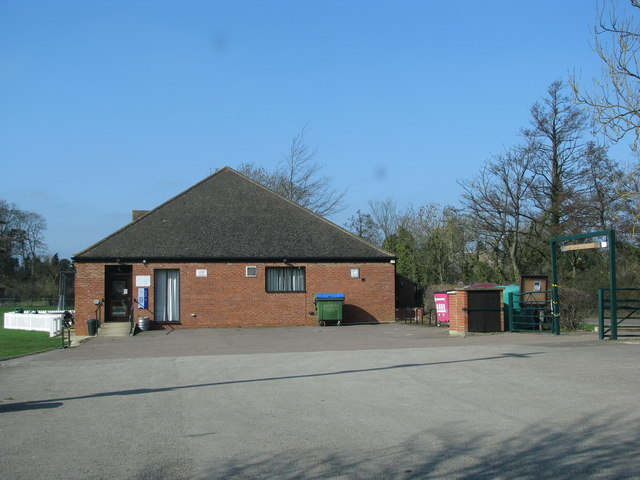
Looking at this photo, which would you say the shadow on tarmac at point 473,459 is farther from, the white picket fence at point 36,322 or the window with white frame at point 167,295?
the white picket fence at point 36,322

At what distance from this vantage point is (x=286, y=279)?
31203mm

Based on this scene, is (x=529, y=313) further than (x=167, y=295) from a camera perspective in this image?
No

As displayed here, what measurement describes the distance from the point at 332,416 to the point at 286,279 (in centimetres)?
2285

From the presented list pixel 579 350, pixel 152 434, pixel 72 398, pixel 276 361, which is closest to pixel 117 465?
pixel 152 434

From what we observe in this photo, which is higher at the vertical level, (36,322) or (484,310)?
(484,310)

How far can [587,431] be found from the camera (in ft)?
23.7

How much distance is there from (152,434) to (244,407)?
1.84 m

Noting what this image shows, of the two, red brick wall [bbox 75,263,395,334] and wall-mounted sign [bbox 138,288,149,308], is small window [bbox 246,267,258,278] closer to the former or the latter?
red brick wall [bbox 75,263,395,334]

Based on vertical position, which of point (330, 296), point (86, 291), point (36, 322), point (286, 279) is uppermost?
point (286, 279)

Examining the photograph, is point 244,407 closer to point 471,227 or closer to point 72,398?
point 72,398

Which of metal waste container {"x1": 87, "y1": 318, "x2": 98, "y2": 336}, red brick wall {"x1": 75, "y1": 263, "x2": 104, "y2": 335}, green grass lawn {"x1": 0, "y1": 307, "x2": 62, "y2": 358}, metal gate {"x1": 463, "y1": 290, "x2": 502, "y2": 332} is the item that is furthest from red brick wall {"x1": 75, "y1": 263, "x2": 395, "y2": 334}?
metal gate {"x1": 463, "y1": 290, "x2": 502, "y2": 332}

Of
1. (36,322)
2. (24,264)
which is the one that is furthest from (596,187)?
(24,264)

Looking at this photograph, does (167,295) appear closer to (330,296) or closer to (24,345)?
(24,345)

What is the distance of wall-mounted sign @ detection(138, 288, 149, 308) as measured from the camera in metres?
29.7
